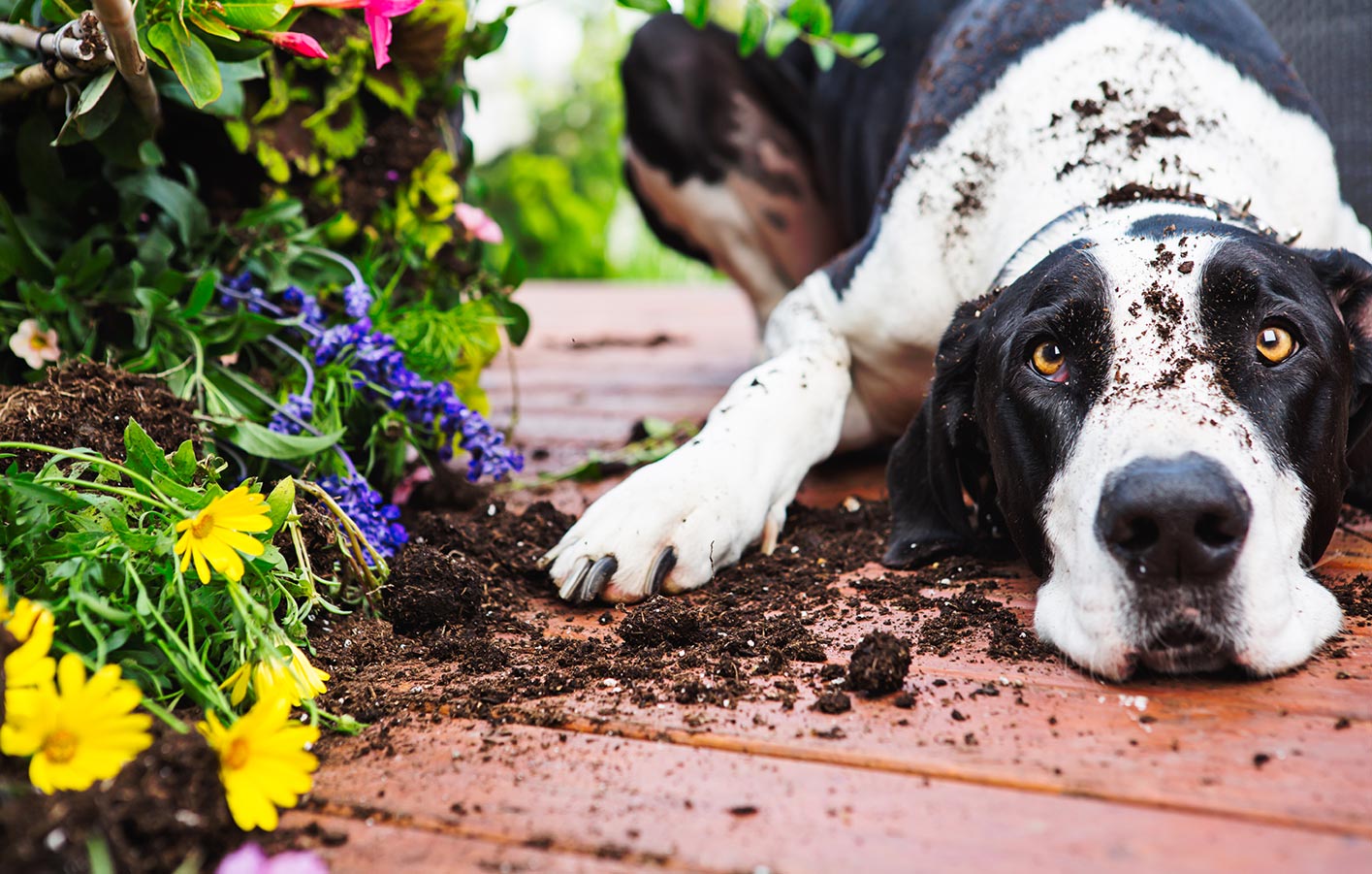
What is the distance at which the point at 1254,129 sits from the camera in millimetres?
2225

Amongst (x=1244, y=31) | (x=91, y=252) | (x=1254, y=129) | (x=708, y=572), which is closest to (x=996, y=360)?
(x=708, y=572)

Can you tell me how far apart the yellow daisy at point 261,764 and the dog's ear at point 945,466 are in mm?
1170

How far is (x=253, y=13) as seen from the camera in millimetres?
1642

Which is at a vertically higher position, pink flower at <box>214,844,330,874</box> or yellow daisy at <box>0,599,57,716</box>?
yellow daisy at <box>0,599,57,716</box>

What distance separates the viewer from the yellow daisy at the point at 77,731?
39.7 inches

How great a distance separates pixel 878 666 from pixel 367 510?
3.20 ft

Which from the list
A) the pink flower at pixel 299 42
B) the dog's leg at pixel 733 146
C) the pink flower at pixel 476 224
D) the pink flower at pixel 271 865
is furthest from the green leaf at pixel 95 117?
the dog's leg at pixel 733 146

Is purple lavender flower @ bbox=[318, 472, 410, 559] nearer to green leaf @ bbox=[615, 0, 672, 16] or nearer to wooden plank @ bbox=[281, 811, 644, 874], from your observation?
wooden plank @ bbox=[281, 811, 644, 874]

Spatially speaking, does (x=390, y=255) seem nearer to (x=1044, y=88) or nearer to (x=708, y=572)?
(x=708, y=572)

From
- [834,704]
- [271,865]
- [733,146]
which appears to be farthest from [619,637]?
[733,146]

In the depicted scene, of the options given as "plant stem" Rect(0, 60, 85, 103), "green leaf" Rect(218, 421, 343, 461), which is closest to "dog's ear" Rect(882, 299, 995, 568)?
"green leaf" Rect(218, 421, 343, 461)

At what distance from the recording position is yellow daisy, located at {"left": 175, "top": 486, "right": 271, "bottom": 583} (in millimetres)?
1280

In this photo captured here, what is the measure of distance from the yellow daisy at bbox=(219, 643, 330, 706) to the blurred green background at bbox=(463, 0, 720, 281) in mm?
7848

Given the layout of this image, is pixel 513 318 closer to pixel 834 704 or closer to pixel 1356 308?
pixel 834 704
